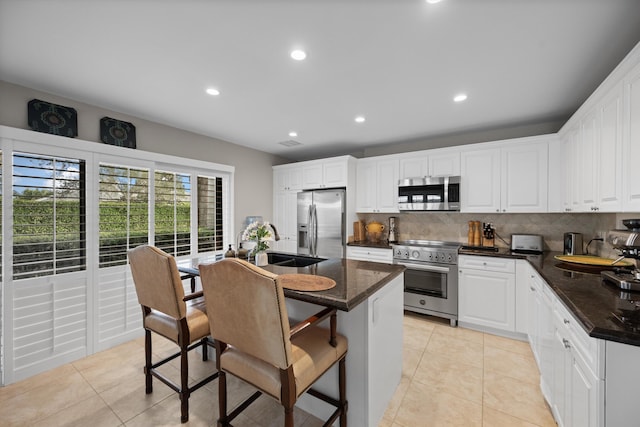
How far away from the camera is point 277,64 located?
1.98 m

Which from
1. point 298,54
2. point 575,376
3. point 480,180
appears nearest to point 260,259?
point 298,54

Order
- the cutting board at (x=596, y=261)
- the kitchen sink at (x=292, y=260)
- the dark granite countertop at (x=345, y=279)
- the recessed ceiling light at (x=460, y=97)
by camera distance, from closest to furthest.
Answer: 1. the dark granite countertop at (x=345, y=279)
2. the cutting board at (x=596, y=261)
3. the kitchen sink at (x=292, y=260)
4. the recessed ceiling light at (x=460, y=97)

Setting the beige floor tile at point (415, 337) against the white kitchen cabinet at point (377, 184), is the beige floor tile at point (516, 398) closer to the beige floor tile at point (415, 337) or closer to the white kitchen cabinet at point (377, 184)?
the beige floor tile at point (415, 337)

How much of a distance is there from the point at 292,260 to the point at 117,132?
7.77 ft

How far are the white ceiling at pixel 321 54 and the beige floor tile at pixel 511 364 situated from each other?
251 cm

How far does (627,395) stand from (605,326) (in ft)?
0.83

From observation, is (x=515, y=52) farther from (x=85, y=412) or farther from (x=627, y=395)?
(x=85, y=412)

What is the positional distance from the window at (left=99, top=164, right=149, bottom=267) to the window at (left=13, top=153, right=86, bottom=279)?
17 cm

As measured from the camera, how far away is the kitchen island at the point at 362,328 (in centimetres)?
147

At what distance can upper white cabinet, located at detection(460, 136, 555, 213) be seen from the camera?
304 cm

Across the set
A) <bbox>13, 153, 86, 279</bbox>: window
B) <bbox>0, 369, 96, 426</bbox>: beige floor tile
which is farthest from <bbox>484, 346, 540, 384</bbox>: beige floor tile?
<bbox>13, 153, 86, 279</bbox>: window

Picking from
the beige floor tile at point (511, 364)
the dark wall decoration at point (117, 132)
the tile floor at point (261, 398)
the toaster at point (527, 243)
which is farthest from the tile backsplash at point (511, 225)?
the dark wall decoration at point (117, 132)

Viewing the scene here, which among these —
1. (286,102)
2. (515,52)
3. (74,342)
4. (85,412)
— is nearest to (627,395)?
(515,52)

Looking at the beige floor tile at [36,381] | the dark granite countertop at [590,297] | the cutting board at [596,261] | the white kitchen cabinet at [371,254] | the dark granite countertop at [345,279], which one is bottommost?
the beige floor tile at [36,381]
